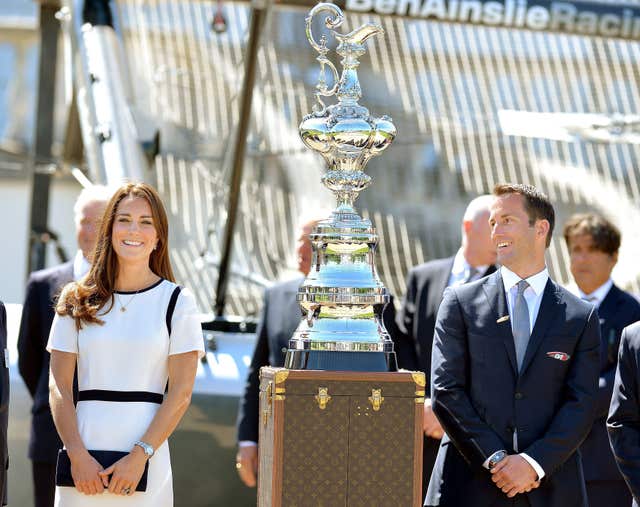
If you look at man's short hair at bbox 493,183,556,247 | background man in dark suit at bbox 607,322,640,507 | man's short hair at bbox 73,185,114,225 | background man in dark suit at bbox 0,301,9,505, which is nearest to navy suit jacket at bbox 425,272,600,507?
background man in dark suit at bbox 607,322,640,507

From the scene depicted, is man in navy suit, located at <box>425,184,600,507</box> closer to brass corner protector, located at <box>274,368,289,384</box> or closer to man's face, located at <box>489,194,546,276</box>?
man's face, located at <box>489,194,546,276</box>

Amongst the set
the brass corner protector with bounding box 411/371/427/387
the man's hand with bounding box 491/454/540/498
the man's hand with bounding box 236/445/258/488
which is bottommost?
the man's hand with bounding box 491/454/540/498

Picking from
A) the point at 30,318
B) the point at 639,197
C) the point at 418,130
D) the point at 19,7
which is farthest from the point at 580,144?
the point at 19,7

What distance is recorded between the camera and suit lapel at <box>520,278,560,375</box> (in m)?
3.89

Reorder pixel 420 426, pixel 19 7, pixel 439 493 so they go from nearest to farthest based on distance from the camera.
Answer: pixel 420 426 < pixel 439 493 < pixel 19 7

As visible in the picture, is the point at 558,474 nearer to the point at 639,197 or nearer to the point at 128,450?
the point at 128,450

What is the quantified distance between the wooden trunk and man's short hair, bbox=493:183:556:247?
41.2 inches

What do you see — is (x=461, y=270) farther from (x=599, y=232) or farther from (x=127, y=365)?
(x=127, y=365)

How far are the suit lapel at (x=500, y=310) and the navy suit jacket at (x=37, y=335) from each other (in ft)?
5.26

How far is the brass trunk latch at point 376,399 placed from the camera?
3.16 metres

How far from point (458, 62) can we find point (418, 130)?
1.43 ft

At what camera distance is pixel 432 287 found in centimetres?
503

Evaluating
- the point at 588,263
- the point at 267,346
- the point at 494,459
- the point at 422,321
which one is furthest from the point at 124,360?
the point at 588,263

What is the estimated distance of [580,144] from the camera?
6910mm
